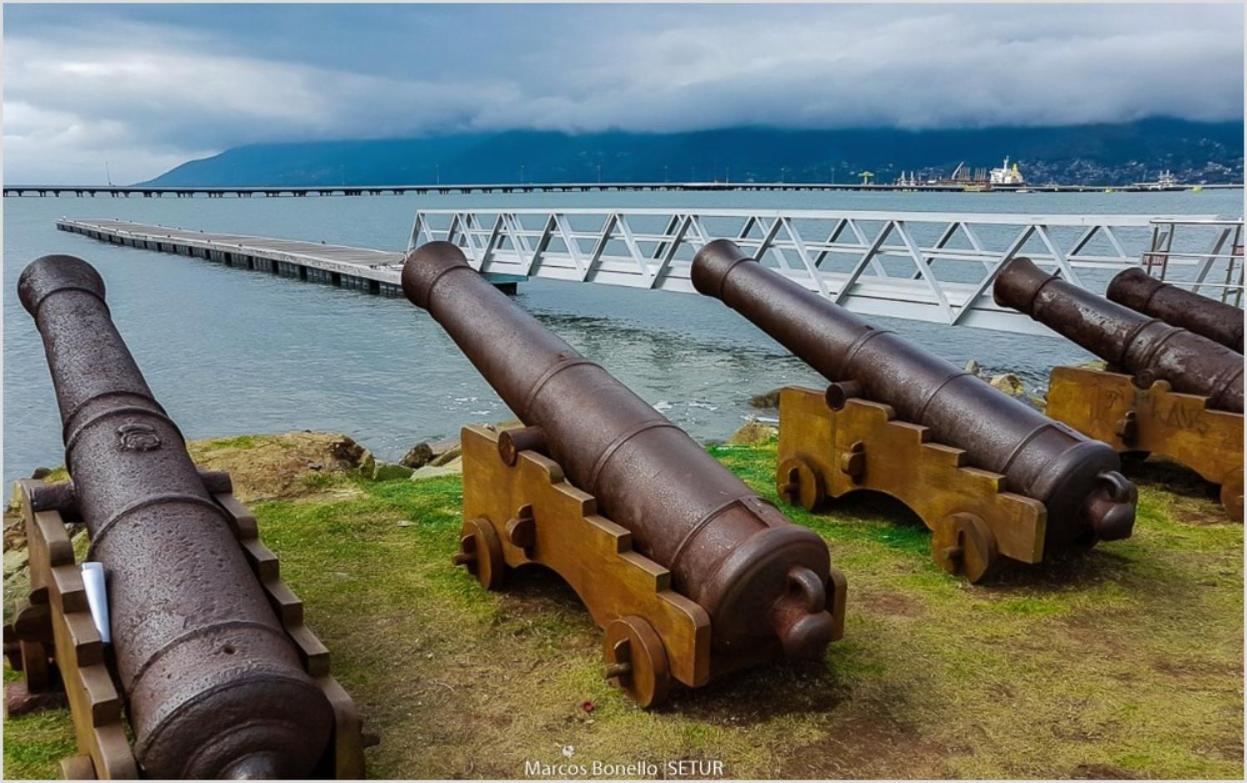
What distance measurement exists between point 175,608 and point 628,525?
1879 millimetres

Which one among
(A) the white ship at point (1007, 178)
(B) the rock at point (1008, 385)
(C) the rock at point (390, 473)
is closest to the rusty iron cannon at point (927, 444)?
(C) the rock at point (390, 473)

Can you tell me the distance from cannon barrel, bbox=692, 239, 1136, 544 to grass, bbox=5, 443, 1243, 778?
559 mm

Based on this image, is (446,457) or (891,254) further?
(891,254)

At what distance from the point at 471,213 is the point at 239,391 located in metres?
11.1

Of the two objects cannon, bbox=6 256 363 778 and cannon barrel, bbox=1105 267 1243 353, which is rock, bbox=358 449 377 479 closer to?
cannon, bbox=6 256 363 778

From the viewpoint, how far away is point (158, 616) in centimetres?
311

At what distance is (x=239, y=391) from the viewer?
59.9ft

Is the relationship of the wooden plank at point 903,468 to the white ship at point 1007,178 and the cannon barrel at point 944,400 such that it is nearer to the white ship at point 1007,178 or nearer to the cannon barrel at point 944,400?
the cannon barrel at point 944,400

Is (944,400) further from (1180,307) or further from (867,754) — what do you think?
(1180,307)

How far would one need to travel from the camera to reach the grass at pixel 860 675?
3791 millimetres

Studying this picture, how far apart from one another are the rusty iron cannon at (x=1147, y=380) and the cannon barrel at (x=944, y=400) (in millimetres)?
1910

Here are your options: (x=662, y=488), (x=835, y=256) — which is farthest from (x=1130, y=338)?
(x=835, y=256)

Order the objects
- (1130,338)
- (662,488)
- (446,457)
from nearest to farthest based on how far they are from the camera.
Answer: (662,488) < (1130,338) < (446,457)

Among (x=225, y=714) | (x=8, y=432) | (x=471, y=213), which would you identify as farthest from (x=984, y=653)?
(x=471, y=213)
